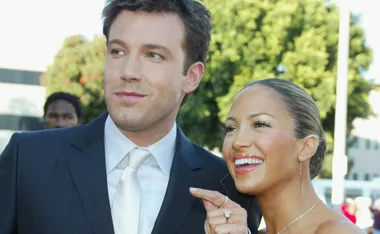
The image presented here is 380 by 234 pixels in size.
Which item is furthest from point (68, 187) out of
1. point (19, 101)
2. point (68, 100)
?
point (19, 101)

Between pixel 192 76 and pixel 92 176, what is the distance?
0.78m

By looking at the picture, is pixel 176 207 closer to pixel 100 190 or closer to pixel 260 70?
pixel 100 190

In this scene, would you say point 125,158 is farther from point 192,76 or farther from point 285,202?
point 285,202

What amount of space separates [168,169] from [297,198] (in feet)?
2.26

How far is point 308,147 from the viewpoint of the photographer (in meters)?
3.69

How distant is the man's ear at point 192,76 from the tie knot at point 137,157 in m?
0.40

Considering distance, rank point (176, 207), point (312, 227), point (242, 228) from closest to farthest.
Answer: point (242, 228)
point (176, 207)
point (312, 227)

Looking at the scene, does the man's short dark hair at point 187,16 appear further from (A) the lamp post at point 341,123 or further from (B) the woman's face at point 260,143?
(A) the lamp post at point 341,123

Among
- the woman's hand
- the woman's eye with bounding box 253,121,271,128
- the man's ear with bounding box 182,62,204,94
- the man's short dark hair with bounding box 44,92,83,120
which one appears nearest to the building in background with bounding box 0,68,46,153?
the man's short dark hair with bounding box 44,92,83,120

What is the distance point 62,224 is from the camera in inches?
126

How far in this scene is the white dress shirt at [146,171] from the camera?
3.31 metres

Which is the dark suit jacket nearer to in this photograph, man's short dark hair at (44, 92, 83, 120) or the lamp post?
man's short dark hair at (44, 92, 83, 120)

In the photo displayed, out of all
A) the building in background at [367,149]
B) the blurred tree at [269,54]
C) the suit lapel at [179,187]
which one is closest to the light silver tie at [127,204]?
the suit lapel at [179,187]

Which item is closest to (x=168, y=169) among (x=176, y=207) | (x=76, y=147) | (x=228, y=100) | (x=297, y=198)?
(x=176, y=207)
